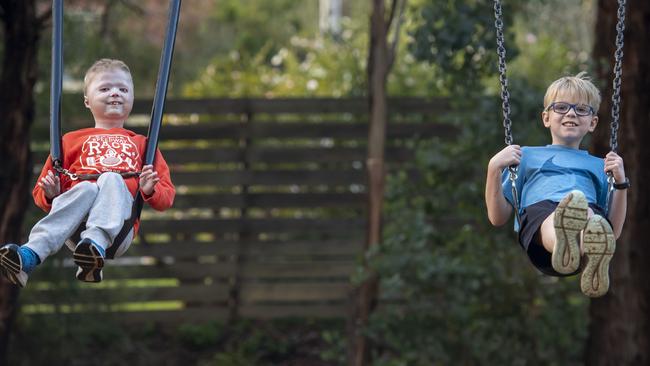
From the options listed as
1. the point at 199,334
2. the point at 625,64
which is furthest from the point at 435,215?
the point at 199,334

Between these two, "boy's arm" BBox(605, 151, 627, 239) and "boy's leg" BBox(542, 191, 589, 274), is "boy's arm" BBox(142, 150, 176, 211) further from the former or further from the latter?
"boy's arm" BBox(605, 151, 627, 239)

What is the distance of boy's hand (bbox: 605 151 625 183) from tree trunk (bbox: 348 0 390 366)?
3.70 m

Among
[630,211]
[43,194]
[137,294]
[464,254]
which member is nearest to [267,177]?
[137,294]

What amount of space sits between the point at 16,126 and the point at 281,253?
2821mm

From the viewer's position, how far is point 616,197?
18.9 feet

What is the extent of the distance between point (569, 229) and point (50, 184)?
2266 mm

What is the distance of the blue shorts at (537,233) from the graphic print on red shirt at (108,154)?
177cm

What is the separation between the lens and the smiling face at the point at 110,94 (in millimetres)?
5926

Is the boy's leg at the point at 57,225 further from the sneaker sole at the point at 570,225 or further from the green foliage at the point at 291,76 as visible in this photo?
the green foliage at the point at 291,76

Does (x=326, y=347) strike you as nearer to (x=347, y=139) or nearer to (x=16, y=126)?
(x=347, y=139)

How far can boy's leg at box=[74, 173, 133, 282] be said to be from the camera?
5449 mm

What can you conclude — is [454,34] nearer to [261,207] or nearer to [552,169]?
[261,207]

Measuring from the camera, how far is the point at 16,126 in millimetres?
8781

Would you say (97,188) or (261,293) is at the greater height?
(97,188)
